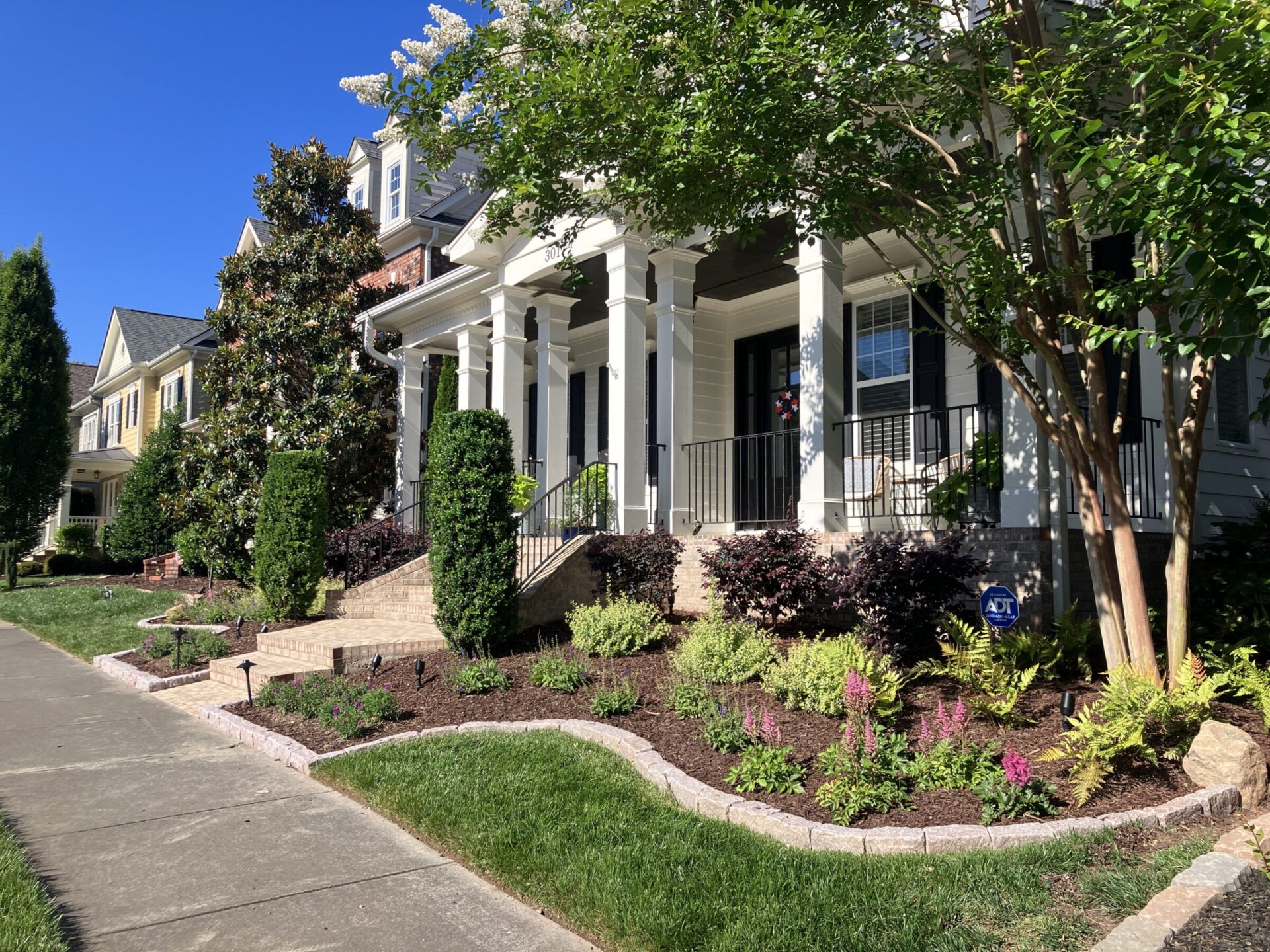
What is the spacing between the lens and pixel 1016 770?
4.29 metres

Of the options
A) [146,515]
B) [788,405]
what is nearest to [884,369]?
[788,405]

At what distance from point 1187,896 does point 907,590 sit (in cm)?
357

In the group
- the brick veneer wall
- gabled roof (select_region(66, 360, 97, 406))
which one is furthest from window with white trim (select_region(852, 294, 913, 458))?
gabled roof (select_region(66, 360, 97, 406))

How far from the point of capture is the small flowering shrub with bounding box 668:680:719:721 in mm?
6074

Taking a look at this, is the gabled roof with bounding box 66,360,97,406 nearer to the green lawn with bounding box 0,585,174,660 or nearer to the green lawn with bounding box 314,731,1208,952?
the green lawn with bounding box 0,585,174,660

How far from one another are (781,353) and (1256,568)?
24.4ft

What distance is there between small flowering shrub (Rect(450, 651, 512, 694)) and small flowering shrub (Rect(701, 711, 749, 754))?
7.82 feet

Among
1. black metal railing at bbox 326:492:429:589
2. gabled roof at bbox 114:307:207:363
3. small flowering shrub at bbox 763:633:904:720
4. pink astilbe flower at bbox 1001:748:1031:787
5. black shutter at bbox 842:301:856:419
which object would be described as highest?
gabled roof at bbox 114:307:207:363

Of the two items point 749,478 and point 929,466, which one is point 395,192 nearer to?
point 749,478

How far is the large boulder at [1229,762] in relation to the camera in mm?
4355

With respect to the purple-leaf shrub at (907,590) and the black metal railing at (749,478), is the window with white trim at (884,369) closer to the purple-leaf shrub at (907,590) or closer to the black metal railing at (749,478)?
the black metal railing at (749,478)

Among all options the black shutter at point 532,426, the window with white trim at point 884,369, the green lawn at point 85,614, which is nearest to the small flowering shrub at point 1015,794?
the window with white trim at point 884,369

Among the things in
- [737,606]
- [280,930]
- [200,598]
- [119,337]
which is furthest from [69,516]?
[280,930]

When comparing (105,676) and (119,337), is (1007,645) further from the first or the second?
(119,337)
